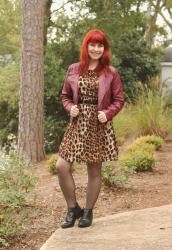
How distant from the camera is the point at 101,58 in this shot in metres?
5.09

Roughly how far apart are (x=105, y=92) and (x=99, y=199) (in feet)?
6.77

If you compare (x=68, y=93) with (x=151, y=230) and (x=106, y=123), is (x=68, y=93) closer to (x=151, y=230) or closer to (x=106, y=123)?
(x=106, y=123)

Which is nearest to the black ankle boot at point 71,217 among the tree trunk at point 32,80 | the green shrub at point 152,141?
the green shrub at point 152,141

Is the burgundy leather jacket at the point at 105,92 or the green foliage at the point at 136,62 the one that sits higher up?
the green foliage at the point at 136,62

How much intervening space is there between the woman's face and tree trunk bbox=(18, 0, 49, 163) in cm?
586

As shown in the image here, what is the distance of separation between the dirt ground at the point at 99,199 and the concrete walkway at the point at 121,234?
34 centimetres

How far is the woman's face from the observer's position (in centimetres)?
500

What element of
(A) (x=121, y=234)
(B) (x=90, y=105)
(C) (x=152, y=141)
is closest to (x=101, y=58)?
(B) (x=90, y=105)

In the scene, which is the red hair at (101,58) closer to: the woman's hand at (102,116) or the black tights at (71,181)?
the woman's hand at (102,116)

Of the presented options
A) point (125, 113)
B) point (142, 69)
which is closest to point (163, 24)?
point (142, 69)

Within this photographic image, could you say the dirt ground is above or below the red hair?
below

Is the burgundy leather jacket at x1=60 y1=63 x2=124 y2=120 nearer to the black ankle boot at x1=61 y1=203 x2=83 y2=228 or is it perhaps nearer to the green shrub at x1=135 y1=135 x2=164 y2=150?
the black ankle boot at x1=61 y1=203 x2=83 y2=228

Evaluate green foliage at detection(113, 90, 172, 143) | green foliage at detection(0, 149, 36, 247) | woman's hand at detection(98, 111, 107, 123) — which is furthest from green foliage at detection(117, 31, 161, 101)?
woman's hand at detection(98, 111, 107, 123)

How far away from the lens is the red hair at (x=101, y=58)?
4.99m
